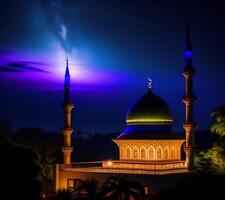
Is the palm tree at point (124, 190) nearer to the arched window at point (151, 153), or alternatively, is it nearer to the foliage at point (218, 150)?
the foliage at point (218, 150)

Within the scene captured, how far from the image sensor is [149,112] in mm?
32844

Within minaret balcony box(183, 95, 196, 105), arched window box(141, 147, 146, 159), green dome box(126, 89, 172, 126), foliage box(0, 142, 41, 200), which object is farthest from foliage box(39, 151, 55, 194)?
foliage box(0, 142, 41, 200)

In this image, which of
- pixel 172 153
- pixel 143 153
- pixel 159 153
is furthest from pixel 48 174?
pixel 172 153

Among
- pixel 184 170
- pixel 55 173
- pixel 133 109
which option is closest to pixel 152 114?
pixel 133 109

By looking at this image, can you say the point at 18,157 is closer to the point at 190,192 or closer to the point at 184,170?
the point at 190,192

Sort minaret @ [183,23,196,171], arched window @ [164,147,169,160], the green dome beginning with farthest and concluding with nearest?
the green dome → arched window @ [164,147,169,160] → minaret @ [183,23,196,171]

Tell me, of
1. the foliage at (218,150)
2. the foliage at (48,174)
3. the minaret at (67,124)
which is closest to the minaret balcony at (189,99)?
the foliage at (218,150)

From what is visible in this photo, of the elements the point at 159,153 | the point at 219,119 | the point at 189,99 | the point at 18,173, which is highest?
the point at 189,99

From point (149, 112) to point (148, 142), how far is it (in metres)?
1.90

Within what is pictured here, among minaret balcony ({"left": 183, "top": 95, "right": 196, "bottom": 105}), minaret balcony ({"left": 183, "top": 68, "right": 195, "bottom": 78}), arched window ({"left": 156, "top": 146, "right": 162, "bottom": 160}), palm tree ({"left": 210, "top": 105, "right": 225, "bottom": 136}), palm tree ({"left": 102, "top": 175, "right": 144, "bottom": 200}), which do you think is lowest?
palm tree ({"left": 102, "top": 175, "right": 144, "bottom": 200})

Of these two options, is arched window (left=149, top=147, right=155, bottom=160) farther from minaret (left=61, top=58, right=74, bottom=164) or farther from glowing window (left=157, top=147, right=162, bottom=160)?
minaret (left=61, top=58, right=74, bottom=164)

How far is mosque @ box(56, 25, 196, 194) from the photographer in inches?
1211

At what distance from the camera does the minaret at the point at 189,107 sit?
30719 millimetres

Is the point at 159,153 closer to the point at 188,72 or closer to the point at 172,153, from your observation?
the point at 172,153
